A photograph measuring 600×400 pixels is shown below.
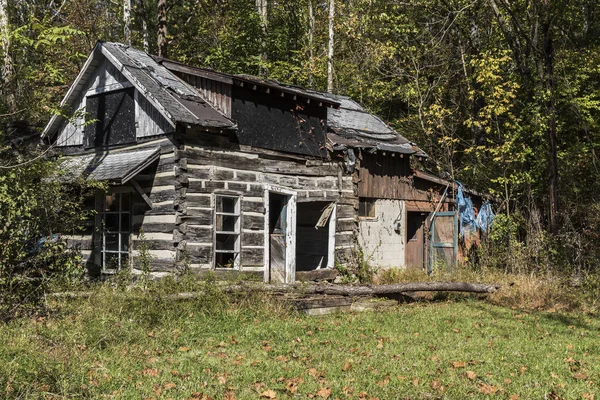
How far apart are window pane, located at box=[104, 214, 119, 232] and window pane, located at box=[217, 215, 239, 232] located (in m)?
2.55

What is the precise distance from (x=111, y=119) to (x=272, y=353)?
26.6ft

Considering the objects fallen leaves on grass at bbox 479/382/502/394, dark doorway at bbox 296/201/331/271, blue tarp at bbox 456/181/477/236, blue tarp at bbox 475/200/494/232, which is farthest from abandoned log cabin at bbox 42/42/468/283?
fallen leaves on grass at bbox 479/382/502/394

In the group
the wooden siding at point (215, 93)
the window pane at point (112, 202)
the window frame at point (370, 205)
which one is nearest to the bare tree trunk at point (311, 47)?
the window frame at point (370, 205)

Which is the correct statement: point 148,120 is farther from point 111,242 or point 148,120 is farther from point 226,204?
point 111,242

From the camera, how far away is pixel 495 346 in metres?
8.70

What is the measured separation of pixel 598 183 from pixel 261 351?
13.6m

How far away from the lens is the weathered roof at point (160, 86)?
11953mm

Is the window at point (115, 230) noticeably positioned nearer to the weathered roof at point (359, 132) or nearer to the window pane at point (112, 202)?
the window pane at point (112, 202)

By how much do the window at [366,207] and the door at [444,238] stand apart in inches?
94.5

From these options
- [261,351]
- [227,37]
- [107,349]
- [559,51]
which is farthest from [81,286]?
[559,51]

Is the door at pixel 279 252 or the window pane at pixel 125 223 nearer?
the window pane at pixel 125 223

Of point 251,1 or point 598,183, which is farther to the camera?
point 251,1

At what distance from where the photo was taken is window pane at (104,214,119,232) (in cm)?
1339

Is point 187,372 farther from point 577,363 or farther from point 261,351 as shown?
point 577,363
